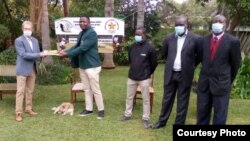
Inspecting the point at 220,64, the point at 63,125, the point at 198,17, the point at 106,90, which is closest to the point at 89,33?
the point at 63,125

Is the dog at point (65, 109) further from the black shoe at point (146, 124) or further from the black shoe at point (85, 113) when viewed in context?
the black shoe at point (146, 124)

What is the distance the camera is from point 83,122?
6.77 m

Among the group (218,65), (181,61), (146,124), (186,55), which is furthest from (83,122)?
(218,65)

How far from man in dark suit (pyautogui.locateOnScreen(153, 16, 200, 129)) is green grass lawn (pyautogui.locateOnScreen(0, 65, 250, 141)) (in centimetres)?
62

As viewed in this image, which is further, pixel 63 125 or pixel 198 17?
pixel 198 17

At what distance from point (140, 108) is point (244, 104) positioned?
2.30 m

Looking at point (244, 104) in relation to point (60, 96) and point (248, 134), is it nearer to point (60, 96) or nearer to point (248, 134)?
point (60, 96)

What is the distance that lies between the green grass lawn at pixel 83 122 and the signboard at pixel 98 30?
2.28 metres

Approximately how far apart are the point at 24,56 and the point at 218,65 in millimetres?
3383

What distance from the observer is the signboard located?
11.3 m

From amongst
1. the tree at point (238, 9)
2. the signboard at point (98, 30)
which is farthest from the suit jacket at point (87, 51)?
the tree at point (238, 9)

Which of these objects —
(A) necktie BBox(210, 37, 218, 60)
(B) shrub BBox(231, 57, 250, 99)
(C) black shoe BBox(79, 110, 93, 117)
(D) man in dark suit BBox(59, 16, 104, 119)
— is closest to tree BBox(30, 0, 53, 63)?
(D) man in dark suit BBox(59, 16, 104, 119)

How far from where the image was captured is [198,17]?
47.5 m

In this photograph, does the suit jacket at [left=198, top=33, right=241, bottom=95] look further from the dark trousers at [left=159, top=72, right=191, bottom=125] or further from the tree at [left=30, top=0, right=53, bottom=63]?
the tree at [left=30, top=0, right=53, bottom=63]
